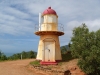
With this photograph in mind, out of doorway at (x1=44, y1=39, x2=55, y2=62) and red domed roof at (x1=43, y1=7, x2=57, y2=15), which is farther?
red domed roof at (x1=43, y1=7, x2=57, y2=15)

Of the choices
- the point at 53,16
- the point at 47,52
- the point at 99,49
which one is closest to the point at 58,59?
the point at 47,52

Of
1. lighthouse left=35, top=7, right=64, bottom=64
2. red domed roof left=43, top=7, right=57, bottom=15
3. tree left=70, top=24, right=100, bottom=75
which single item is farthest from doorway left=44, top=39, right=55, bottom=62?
tree left=70, top=24, right=100, bottom=75

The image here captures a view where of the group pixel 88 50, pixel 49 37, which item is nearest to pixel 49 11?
pixel 49 37

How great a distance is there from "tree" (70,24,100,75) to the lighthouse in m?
4.43

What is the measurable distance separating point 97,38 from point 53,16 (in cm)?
727

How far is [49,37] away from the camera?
21922 millimetres

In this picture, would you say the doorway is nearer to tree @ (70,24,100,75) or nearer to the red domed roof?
the red domed roof

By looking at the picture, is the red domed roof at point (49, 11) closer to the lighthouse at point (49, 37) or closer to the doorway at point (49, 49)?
the lighthouse at point (49, 37)

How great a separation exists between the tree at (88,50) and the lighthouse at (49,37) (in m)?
4.43

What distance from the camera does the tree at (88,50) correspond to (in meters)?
16.2

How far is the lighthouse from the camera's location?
21320 millimetres

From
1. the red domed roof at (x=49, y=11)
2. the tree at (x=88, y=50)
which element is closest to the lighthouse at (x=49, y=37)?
the red domed roof at (x=49, y=11)

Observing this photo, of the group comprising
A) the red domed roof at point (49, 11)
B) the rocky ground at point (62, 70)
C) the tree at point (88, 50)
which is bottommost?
the rocky ground at point (62, 70)

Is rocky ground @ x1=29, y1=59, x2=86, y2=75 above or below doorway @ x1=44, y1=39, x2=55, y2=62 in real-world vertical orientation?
below
